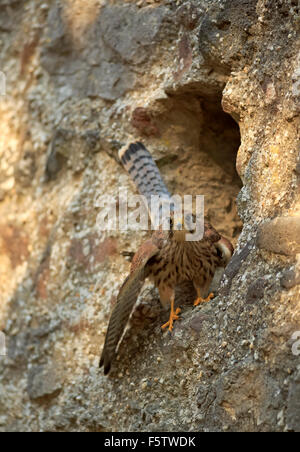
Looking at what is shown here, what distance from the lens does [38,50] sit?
4.89 meters

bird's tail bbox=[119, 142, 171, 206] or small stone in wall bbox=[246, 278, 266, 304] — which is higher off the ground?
bird's tail bbox=[119, 142, 171, 206]

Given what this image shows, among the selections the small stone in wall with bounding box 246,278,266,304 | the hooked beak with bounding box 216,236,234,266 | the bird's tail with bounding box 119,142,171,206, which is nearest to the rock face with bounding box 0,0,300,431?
the small stone in wall with bounding box 246,278,266,304

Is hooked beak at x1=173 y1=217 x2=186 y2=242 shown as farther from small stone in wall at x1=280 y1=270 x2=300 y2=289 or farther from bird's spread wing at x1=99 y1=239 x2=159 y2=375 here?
small stone in wall at x1=280 y1=270 x2=300 y2=289

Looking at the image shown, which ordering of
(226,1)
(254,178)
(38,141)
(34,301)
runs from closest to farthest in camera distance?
(254,178) → (226,1) → (34,301) → (38,141)

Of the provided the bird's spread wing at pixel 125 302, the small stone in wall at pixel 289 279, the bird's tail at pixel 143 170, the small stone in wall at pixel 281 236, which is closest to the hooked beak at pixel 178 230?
the bird's spread wing at pixel 125 302

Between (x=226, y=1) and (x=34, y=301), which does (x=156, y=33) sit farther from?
(x=34, y=301)

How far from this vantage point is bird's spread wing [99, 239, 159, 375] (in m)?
3.59

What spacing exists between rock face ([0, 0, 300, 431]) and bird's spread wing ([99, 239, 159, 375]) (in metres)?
0.20

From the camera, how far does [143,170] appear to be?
402cm

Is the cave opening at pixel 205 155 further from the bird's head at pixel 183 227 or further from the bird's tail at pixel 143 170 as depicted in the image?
the bird's head at pixel 183 227

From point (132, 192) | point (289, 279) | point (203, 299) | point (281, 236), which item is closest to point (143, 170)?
point (132, 192)

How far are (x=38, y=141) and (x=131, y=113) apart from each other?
0.84m

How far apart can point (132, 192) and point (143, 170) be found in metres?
0.22

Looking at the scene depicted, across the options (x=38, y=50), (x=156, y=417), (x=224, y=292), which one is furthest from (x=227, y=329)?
(x=38, y=50)
